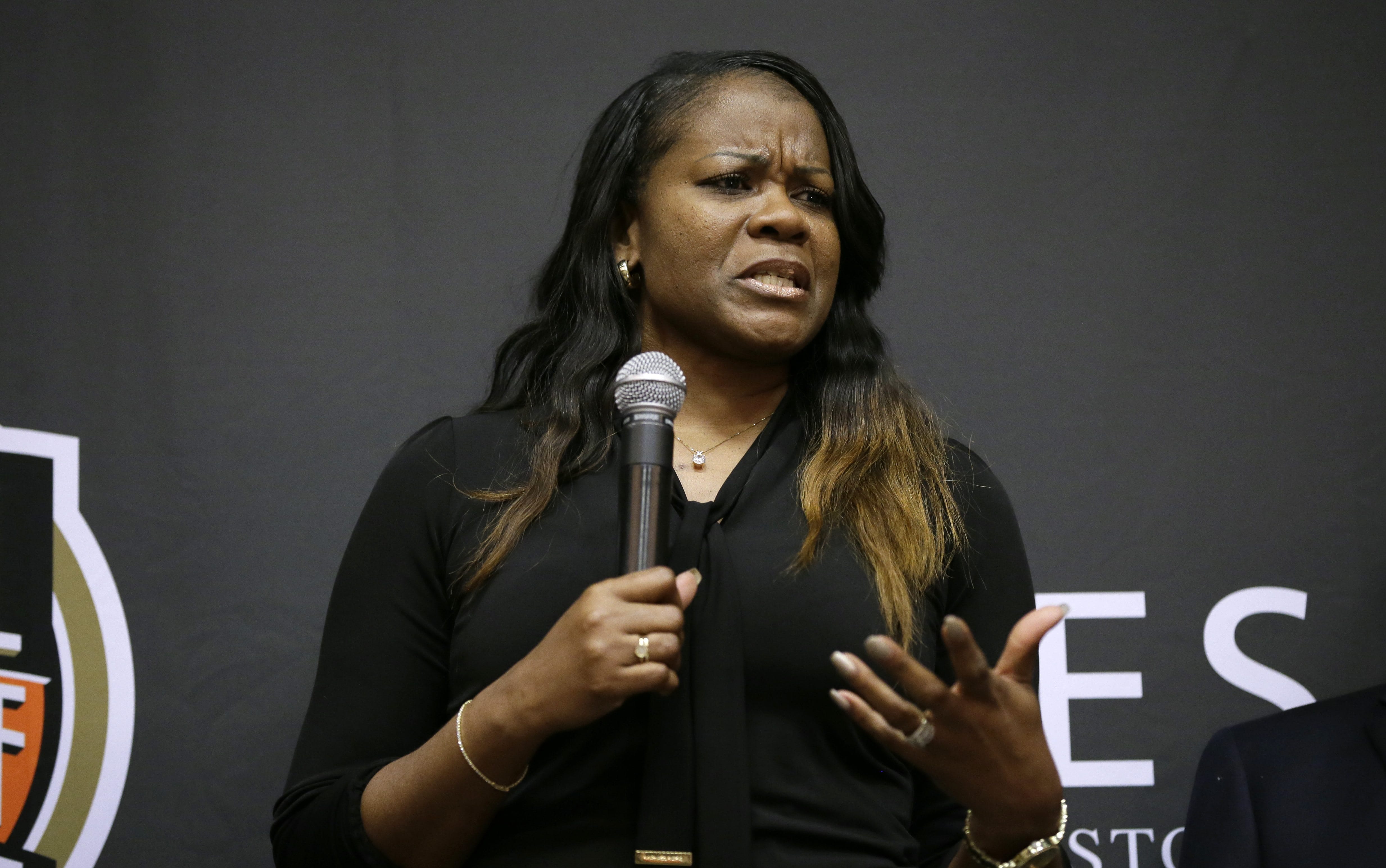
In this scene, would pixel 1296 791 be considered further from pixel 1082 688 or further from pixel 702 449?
pixel 702 449

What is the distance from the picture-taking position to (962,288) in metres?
2.29

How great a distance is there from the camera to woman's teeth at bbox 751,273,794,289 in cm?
164

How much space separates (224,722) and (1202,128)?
208 centimetres

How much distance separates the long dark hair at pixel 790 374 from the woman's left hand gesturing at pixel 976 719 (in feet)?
1.22

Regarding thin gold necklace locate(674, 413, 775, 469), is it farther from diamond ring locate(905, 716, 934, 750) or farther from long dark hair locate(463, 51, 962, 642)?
diamond ring locate(905, 716, 934, 750)

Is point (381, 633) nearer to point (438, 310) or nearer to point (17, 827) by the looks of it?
point (438, 310)

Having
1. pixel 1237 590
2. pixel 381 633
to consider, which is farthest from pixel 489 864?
pixel 1237 590

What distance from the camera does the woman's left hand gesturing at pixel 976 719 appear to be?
1041 mm

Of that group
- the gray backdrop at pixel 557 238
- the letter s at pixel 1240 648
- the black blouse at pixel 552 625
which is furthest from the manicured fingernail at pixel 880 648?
the letter s at pixel 1240 648

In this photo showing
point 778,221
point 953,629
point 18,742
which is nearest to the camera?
point 953,629

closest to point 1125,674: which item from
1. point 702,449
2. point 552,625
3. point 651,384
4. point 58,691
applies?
point 702,449

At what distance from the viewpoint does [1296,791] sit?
1893 mm

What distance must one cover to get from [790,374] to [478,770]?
765 millimetres

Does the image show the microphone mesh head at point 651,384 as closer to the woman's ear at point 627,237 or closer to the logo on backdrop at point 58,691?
the woman's ear at point 627,237
